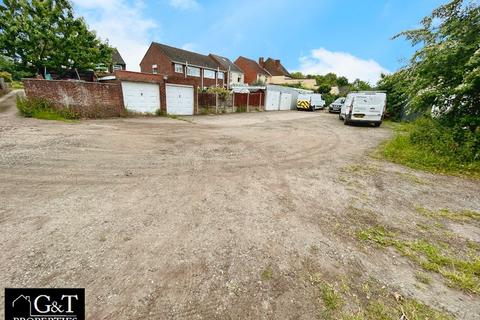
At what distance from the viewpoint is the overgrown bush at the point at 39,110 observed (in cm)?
1075

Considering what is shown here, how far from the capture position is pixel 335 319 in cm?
191

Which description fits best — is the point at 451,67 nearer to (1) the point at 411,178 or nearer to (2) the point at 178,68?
(1) the point at 411,178

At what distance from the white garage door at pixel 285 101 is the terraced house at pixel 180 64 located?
38.6 feet

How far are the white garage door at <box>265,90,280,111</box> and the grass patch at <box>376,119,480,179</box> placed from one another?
1854 centimetres

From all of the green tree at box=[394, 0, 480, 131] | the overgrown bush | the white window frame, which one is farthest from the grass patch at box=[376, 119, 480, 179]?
the white window frame

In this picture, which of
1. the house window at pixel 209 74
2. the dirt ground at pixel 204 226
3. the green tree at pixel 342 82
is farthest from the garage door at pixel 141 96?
the green tree at pixel 342 82

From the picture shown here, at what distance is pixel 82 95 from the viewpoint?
1205cm

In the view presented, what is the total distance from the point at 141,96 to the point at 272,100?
1554 centimetres

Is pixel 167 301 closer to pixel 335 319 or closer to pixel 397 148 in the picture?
pixel 335 319

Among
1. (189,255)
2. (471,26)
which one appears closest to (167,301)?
(189,255)

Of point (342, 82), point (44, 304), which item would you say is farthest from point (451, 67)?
point (342, 82)

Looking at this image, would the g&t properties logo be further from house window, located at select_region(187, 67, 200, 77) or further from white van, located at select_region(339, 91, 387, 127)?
house window, located at select_region(187, 67, 200, 77)

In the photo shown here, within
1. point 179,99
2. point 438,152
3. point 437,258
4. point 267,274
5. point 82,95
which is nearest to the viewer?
point 267,274

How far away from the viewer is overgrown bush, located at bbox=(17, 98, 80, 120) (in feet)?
35.3
